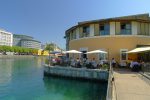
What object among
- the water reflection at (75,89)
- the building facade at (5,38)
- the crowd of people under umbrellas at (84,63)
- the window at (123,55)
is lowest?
the water reflection at (75,89)

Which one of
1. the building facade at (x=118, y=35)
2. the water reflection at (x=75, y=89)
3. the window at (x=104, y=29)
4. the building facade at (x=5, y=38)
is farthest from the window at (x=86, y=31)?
the building facade at (x=5, y=38)

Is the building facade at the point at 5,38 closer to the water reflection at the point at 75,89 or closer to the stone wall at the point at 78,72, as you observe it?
the stone wall at the point at 78,72

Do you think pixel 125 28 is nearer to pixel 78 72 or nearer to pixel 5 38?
pixel 78 72

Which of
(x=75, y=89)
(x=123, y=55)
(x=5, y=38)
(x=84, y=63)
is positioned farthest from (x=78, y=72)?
(x=5, y=38)

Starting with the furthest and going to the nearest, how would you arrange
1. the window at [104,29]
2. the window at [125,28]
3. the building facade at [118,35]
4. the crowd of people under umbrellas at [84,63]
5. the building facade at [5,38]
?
the building facade at [5,38]
the window at [104,29]
the window at [125,28]
the building facade at [118,35]
the crowd of people under umbrellas at [84,63]

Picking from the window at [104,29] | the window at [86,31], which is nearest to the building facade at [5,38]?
the window at [86,31]

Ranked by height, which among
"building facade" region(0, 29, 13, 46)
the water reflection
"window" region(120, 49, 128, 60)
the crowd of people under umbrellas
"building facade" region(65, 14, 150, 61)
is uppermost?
"building facade" region(0, 29, 13, 46)

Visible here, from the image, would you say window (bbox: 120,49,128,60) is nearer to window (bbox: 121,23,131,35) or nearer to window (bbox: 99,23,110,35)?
window (bbox: 121,23,131,35)

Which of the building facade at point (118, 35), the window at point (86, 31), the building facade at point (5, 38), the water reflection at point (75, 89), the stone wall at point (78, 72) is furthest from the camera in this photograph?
the building facade at point (5, 38)

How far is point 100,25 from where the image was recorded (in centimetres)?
3134

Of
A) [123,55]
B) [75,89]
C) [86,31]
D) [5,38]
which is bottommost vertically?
[75,89]

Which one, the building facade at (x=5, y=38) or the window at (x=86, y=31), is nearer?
the window at (x=86, y=31)

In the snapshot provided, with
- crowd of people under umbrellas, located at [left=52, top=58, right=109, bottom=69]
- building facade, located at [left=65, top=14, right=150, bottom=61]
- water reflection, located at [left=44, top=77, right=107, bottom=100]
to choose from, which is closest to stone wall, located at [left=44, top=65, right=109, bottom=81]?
water reflection, located at [left=44, top=77, right=107, bottom=100]

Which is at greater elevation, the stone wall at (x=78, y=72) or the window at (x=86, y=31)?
the window at (x=86, y=31)
